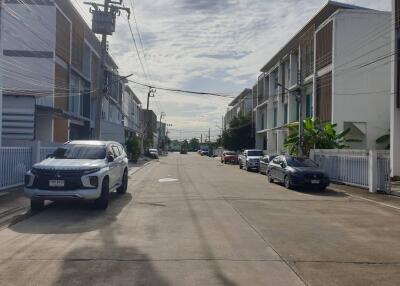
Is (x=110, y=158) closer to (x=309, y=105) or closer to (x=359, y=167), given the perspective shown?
(x=359, y=167)

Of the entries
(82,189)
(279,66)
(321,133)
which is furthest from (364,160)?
(279,66)

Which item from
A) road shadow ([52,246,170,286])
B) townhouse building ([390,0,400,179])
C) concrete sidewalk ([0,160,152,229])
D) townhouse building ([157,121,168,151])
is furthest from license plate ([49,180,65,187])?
townhouse building ([157,121,168,151])

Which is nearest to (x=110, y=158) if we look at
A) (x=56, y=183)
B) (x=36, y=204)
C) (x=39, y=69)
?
(x=56, y=183)

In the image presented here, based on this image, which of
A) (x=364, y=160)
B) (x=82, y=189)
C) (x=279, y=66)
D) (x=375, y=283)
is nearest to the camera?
(x=375, y=283)

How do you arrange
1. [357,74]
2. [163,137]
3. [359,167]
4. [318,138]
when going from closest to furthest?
1. [359,167]
2. [318,138]
3. [357,74]
4. [163,137]

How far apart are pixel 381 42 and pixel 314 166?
17.0 metres

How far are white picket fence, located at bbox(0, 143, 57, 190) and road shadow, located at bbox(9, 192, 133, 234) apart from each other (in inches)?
130

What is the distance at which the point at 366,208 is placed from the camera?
14.4 m

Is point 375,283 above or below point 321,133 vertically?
below

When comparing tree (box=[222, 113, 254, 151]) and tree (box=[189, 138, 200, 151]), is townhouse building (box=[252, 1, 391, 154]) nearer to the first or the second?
tree (box=[222, 113, 254, 151])

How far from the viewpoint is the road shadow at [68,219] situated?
9.86m

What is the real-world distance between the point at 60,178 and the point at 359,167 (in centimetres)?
1400

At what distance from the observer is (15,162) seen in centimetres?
1689

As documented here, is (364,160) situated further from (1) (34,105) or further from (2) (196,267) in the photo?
(1) (34,105)
